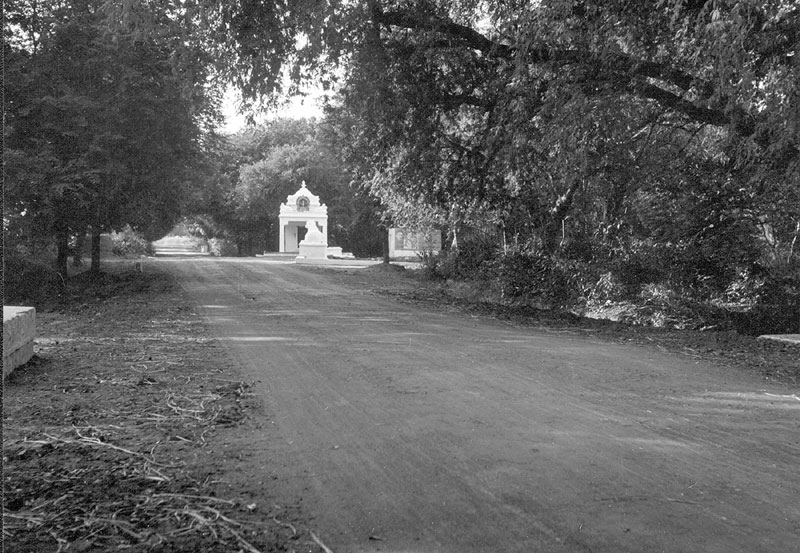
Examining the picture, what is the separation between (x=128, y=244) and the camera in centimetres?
4419

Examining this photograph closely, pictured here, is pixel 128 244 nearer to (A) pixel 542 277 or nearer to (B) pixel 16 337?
(A) pixel 542 277

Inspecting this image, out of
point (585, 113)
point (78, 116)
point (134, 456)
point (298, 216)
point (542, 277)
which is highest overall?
point (78, 116)

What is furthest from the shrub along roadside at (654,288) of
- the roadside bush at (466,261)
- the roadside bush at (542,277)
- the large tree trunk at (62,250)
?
the large tree trunk at (62,250)

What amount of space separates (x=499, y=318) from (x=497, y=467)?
9.39 metres

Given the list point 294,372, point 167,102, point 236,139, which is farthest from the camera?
point 236,139

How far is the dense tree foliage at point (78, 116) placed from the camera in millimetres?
16766

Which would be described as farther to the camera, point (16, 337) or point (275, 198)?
point (275, 198)

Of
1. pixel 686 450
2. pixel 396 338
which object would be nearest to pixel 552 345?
pixel 396 338

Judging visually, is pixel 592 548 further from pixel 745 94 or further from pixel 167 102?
pixel 167 102

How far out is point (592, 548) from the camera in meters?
3.31

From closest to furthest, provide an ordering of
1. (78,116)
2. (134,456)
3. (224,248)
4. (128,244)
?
1. (134,456)
2. (78,116)
3. (128,244)
4. (224,248)

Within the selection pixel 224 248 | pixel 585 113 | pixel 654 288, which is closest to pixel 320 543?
pixel 585 113

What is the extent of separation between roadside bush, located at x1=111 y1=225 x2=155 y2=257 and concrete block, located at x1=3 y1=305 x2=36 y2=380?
3453 cm

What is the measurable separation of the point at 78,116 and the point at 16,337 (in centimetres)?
1146
